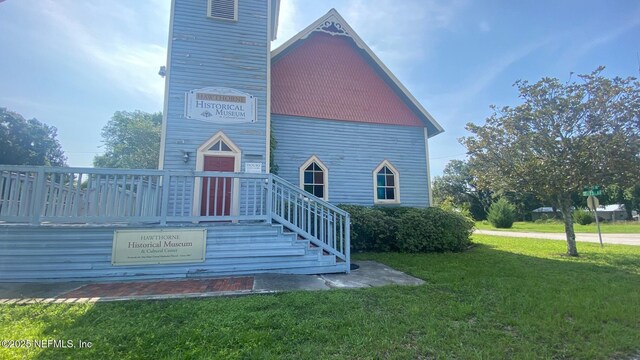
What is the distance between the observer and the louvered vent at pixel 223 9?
29.5ft

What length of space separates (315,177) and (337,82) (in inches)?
163

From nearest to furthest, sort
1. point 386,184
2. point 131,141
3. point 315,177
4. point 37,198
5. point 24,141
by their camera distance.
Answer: point 37,198 < point 315,177 < point 386,184 < point 24,141 < point 131,141

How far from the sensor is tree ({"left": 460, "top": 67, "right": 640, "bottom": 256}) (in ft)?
26.7

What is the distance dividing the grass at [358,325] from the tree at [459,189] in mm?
47886

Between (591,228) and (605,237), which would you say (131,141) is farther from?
(591,228)

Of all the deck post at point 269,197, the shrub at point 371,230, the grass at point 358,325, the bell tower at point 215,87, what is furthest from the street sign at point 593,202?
the deck post at point 269,197

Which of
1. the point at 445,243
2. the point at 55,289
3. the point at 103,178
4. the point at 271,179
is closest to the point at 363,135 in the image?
the point at 445,243

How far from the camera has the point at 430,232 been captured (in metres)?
9.48

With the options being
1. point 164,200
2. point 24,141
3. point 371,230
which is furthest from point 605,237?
point 24,141

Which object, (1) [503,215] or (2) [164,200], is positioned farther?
(1) [503,215]

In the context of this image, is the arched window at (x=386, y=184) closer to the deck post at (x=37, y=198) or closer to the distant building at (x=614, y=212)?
the deck post at (x=37, y=198)

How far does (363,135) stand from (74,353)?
1037cm

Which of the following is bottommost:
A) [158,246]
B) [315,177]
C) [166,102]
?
[158,246]

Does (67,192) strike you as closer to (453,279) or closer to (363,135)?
(453,279)
